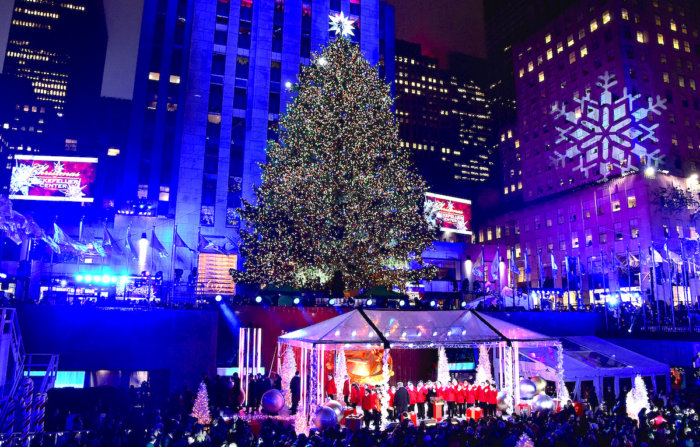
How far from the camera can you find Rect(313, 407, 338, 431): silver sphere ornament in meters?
16.9

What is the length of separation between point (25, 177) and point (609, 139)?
63750 mm

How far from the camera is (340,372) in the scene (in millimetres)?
23281

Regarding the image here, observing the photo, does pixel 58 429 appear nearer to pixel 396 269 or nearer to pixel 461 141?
pixel 396 269

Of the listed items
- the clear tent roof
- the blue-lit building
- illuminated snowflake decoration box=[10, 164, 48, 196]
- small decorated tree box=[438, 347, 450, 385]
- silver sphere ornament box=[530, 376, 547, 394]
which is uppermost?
the blue-lit building

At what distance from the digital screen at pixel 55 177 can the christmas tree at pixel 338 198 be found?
16.7m

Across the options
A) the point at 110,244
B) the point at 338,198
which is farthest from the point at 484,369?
the point at 110,244

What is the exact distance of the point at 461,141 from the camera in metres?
171

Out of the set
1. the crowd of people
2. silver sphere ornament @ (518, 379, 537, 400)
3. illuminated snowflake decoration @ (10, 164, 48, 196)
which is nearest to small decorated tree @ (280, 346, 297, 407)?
the crowd of people

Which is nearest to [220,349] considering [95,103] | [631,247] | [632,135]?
[631,247]

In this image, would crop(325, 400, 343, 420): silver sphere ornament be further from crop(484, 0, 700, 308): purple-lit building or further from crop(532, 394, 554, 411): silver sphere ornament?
crop(484, 0, 700, 308): purple-lit building

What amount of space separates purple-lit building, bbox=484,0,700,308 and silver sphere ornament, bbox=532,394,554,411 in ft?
108

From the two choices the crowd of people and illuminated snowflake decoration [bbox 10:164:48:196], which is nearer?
the crowd of people

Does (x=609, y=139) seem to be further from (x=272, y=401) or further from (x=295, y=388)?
(x=272, y=401)

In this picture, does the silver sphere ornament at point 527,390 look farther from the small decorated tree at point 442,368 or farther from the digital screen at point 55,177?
the digital screen at point 55,177
